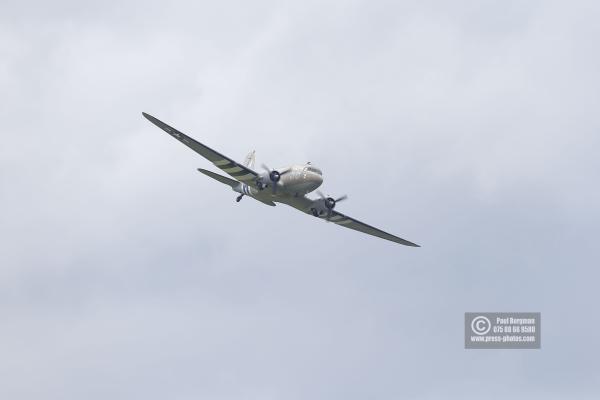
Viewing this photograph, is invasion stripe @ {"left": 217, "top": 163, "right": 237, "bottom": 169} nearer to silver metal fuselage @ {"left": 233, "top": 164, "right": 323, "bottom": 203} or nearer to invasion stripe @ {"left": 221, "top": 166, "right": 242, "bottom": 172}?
invasion stripe @ {"left": 221, "top": 166, "right": 242, "bottom": 172}

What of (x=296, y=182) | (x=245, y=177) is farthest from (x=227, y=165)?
(x=296, y=182)

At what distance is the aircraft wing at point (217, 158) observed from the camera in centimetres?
8694

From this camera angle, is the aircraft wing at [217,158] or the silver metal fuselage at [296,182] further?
the silver metal fuselage at [296,182]

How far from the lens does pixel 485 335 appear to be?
3866 inches

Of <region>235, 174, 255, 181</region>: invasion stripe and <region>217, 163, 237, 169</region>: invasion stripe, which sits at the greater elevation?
<region>217, 163, 237, 169</region>: invasion stripe

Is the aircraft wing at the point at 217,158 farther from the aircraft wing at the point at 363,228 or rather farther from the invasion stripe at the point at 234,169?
the aircraft wing at the point at 363,228

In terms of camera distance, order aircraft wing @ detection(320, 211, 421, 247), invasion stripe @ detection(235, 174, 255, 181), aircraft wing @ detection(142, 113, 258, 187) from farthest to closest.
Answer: aircraft wing @ detection(320, 211, 421, 247) < invasion stripe @ detection(235, 174, 255, 181) < aircraft wing @ detection(142, 113, 258, 187)

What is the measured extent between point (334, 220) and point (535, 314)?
20098mm

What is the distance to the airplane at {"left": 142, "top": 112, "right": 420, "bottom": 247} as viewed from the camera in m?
87.6

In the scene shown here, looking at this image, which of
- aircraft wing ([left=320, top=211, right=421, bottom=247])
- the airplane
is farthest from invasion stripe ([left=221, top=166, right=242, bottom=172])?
aircraft wing ([left=320, top=211, right=421, bottom=247])

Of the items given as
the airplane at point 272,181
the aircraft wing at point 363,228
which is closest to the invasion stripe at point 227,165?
the airplane at point 272,181

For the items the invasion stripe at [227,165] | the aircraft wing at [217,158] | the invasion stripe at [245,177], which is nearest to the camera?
the aircraft wing at [217,158]

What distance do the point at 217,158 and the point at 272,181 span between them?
4.60 m

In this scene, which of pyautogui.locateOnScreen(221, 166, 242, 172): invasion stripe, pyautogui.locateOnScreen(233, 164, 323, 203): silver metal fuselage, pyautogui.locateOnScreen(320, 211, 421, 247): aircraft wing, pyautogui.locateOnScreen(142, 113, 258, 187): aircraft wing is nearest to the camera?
pyautogui.locateOnScreen(142, 113, 258, 187): aircraft wing
